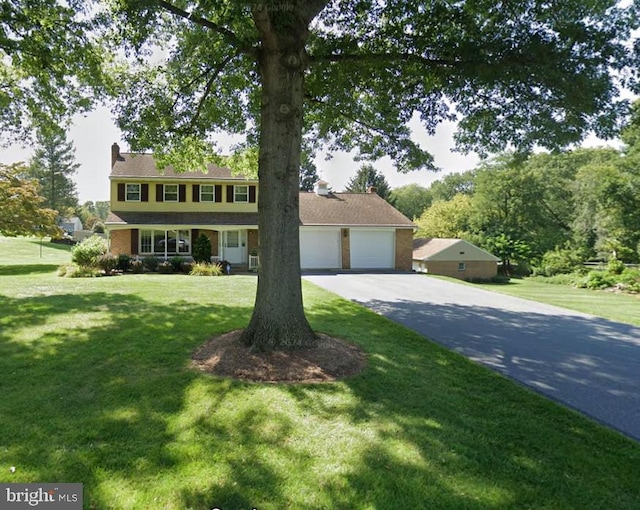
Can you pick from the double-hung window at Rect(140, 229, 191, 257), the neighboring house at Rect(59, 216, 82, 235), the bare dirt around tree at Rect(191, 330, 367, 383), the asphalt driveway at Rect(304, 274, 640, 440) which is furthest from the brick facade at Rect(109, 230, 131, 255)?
the neighboring house at Rect(59, 216, 82, 235)

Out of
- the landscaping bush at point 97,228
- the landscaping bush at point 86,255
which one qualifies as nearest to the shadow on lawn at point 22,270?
the landscaping bush at point 86,255

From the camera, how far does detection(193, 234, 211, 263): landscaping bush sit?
2055 centimetres

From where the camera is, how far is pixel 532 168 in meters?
39.9

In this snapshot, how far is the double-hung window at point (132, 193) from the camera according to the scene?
21625mm

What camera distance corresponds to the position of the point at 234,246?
22812 millimetres

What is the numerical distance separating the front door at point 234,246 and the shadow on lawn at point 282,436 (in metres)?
16.4

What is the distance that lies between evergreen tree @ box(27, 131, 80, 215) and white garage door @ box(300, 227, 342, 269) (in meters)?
45.9

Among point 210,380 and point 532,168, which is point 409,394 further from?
point 532,168

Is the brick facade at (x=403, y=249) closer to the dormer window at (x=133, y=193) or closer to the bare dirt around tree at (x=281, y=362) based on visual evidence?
the dormer window at (x=133, y=193)

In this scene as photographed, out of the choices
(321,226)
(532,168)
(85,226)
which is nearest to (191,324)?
(321,226)

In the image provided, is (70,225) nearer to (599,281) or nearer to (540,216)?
(540,216)

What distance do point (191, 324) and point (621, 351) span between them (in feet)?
27.1

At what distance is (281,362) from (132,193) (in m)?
19.6

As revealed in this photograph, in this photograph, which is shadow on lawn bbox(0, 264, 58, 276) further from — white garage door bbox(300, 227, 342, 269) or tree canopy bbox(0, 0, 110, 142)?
white garage door bbox(300, 227, 342, 269)
